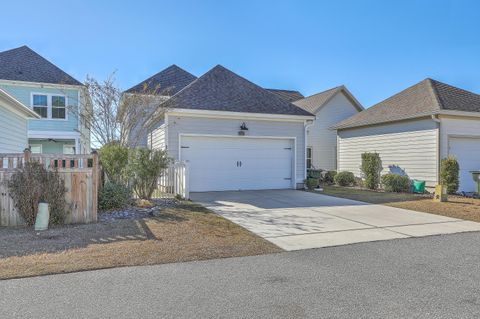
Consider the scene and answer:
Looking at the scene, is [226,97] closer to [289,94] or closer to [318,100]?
[318,100]

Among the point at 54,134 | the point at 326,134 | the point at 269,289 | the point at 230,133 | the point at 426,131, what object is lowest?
the point at 269,289

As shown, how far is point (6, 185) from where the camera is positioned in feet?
22.5

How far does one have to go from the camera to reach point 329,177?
1933 cm

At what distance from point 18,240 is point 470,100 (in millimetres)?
17116

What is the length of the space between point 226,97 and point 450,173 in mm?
9264

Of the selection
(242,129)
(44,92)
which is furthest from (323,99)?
(44,92)

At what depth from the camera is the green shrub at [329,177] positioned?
19077 millimetres

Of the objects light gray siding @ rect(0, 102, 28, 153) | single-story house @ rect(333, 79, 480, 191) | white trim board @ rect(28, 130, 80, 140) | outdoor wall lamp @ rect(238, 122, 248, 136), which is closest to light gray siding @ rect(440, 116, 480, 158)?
single-story house @ rect(333, 79, 480, 191)

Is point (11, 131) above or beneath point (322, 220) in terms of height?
Result: above

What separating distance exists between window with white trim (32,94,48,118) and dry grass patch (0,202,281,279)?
48.1 ft

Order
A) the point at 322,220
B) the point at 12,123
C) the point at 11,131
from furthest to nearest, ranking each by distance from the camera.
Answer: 1. the point at 12,123
2. the point at 11,131
3. the point at 322,220

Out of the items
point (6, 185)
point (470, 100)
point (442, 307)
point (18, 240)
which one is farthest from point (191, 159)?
point (470, 100)

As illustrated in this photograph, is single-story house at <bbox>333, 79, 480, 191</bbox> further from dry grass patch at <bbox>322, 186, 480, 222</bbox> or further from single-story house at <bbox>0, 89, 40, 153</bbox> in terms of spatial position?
single-story house at <bbox>0, 89, 40, 153</bbox>

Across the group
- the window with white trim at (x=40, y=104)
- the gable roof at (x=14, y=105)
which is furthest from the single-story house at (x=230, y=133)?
the window with white trim at (x=40, y=104)
